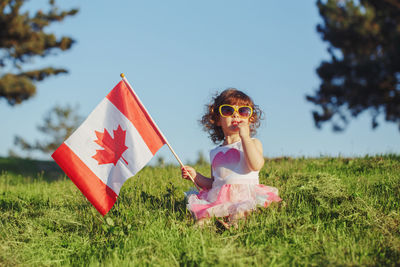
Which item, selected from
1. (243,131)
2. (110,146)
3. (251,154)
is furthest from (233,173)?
(110,146)

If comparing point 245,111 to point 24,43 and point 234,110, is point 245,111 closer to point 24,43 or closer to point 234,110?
point 234,110

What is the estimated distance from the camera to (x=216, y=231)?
4164mm

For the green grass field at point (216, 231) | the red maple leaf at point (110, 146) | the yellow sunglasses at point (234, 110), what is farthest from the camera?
the red maple leaf at point (110, 146)

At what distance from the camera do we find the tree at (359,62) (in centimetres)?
1478

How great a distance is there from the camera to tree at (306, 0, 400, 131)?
48.5ft

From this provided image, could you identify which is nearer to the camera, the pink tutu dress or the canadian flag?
the pink tutu dress

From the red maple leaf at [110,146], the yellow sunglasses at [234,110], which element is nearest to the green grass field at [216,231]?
the red maple leaf at [110,146]

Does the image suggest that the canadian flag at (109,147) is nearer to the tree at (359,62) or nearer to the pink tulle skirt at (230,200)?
the pink tulle skirt at (230,200)

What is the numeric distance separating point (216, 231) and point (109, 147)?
1.48m

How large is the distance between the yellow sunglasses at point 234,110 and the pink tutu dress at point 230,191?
1.05ft

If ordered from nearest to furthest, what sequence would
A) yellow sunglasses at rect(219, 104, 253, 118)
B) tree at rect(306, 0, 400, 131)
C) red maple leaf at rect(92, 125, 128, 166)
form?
1. yellow sunglasses at rect(219, 104, 253, 118)
2. red maple leaf at rect(92, 125, 128, 166)
3. tree at rect(306, 0, 400, 131)

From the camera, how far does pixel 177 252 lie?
3424 millimetres

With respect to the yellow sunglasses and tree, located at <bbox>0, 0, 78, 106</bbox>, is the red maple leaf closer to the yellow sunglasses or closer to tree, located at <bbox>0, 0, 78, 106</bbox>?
the yellow sunglasses

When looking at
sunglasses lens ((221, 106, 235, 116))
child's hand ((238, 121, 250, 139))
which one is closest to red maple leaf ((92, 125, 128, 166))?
sunglasses lens ((221, 106, 235, 116))
